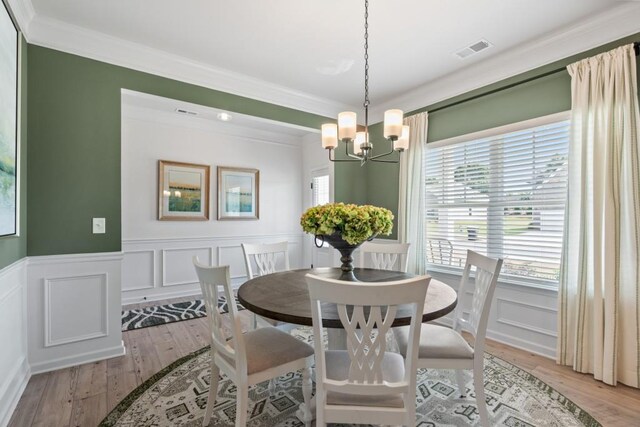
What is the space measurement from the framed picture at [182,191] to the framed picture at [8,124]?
7.44 feet

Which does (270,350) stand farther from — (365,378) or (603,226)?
(603,226)

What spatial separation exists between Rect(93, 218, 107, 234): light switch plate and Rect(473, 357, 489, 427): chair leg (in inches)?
119

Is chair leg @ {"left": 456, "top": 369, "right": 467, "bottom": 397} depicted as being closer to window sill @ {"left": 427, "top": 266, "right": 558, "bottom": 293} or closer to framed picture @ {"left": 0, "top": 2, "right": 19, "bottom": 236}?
Result: window sill @ {"left": 427, "top": 266, "right": 558, "bottom": 293}

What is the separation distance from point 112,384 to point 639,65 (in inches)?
178

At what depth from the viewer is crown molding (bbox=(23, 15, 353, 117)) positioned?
2.48 m

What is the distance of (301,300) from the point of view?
1.69m

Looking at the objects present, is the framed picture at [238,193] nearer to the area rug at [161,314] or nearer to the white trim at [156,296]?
the white trim at [156,296]

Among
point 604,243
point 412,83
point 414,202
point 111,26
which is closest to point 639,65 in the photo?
point 604,243

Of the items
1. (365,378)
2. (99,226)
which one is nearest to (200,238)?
(99,226)

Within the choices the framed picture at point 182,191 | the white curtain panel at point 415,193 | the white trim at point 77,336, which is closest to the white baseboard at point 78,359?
the white trim at point 77,336

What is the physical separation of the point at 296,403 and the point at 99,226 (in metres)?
2.20

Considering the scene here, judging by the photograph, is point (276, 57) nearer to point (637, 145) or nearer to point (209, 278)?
point (209, 278)

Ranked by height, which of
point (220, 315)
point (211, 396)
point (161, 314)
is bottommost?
point (161, 314)

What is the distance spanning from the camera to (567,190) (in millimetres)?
2561
